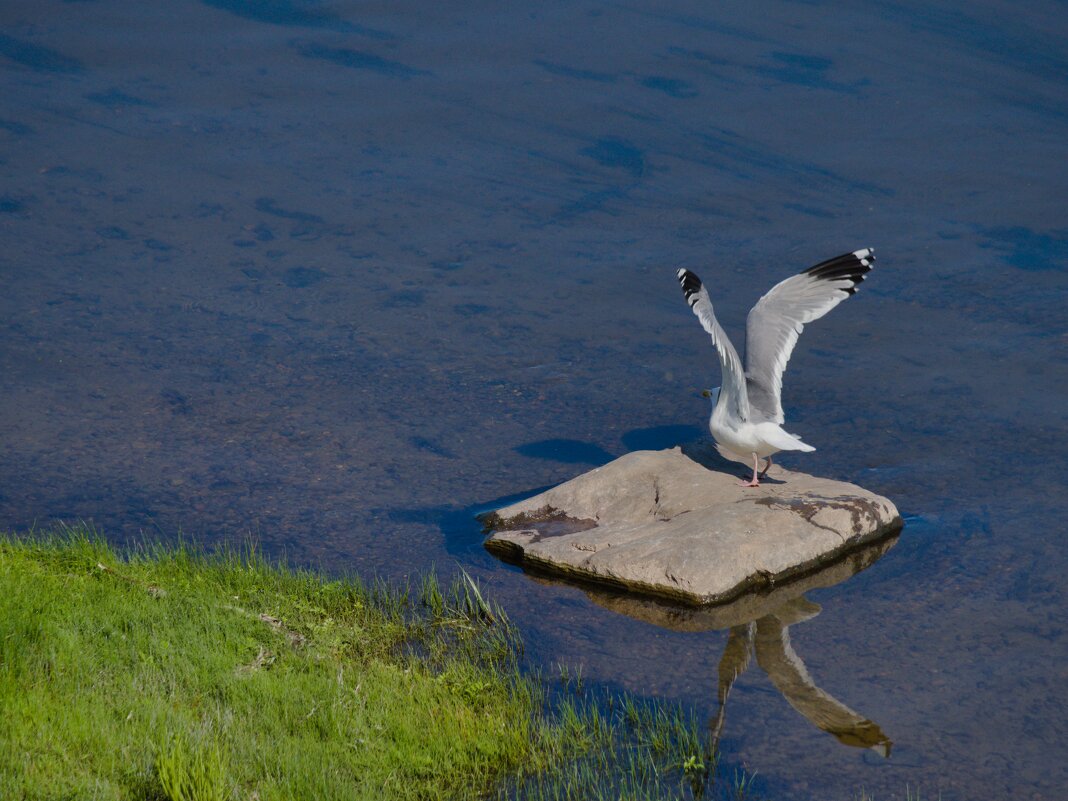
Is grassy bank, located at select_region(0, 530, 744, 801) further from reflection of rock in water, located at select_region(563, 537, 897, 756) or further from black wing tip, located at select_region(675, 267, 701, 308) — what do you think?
black wing tip, located at select_region(675, 267, 701, 308)

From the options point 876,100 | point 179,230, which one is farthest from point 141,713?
point 876,100

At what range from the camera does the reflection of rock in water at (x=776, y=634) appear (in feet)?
18.1

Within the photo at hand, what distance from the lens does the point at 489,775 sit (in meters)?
4.98

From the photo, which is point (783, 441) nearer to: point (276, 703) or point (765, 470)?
point (765, 470)

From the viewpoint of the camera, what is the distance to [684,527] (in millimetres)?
6715

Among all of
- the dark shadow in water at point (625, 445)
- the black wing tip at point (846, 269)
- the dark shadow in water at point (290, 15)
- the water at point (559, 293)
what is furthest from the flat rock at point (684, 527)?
the dark shadow in water at point (290, 15)

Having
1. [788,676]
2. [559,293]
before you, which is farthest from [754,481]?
[559,293]

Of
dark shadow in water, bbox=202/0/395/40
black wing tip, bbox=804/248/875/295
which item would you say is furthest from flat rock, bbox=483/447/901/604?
dark shadow in water, bbox=202/0/395/40

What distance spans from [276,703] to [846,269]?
4725mm

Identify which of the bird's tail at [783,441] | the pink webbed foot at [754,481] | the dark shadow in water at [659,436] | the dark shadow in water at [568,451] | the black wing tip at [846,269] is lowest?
the dark shadow in water at [568,451]

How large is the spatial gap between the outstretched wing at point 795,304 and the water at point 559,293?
2.90 ft

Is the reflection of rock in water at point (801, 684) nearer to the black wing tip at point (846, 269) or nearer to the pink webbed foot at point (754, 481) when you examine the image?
the pink webbed foot at point (754, 481)

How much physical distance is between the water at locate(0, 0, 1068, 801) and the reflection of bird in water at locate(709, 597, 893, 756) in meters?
0.09

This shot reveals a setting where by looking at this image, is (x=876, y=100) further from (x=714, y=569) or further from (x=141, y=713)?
(x=141, y=713)
